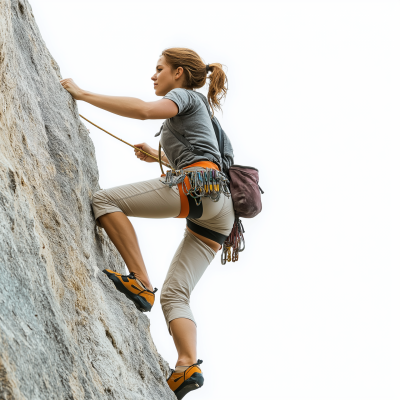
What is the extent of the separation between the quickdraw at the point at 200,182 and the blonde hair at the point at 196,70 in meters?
0.74

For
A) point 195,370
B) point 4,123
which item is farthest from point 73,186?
point 195,370

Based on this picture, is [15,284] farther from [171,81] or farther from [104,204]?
[171,81]

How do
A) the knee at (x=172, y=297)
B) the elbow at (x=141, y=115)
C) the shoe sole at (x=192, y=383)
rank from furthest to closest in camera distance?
the knee at (x=172, y=297), the shoe sole at (x=192, y=383), the elbow at (x=141, y=115)

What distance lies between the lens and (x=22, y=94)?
10.3ft

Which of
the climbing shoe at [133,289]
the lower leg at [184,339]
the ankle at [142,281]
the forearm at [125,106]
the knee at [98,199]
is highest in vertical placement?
the forearm at [125,106]

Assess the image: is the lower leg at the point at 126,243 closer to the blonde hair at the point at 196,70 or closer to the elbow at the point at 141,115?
the elbow at the point at 141,115

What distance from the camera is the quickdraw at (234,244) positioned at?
440 centimetres

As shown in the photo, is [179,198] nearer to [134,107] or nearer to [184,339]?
[134,107]

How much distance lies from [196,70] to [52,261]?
86.2 inches

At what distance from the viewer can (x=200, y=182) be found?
3.67m

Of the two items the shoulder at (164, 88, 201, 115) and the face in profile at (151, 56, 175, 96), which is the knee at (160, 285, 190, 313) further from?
the face in profile at (151, 56, 175, 96)

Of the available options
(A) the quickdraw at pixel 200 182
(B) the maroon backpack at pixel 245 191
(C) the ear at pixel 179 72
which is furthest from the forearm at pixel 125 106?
(B) the maroon backpack at pixel 245 191

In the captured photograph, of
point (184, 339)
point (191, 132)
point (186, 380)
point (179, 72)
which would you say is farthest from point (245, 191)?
point (186, 380)

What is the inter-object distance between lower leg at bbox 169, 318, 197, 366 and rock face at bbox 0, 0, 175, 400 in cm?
22
